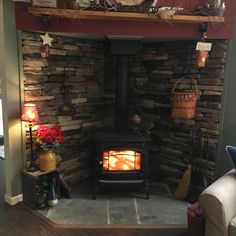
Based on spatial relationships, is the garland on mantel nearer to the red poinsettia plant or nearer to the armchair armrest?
the red poinsettia plant

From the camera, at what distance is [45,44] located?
8.53 ft

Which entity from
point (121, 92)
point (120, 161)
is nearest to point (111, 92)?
point (121, 92)

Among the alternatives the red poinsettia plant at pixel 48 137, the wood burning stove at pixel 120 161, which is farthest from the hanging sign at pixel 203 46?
the red poinsettia plant at pixel 48 137

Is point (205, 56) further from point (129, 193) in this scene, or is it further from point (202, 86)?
point (129, 193)

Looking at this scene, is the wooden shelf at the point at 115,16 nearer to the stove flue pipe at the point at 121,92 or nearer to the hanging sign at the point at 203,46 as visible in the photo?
the hanging sign at the point at 203,46

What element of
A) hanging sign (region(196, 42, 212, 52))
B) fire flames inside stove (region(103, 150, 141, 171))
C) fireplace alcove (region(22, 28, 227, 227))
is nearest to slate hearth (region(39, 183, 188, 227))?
fireplace alcove (region(22, 28, 227, 227))

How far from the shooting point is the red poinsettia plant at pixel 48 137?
2672 millimetres

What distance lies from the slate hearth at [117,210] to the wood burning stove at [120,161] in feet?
0.57

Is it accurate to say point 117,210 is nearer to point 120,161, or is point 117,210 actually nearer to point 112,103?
point 120,161

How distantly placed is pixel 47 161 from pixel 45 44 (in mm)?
1137

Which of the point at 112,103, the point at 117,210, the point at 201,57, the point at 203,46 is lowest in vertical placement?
the point at 117,210

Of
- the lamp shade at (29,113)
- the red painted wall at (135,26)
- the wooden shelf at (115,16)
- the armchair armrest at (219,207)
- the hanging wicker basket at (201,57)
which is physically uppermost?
the wooden shelf at (115,16)

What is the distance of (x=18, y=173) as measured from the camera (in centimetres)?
278

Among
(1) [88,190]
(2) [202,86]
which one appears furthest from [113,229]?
(2) [202,86]
